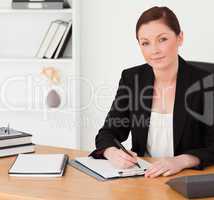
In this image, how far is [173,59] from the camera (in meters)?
2.21

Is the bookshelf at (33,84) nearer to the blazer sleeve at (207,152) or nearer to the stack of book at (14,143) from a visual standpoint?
the stack of book at (14,143)

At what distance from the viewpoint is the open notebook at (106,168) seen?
177 cm

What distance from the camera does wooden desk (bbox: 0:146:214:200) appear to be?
1543 mm

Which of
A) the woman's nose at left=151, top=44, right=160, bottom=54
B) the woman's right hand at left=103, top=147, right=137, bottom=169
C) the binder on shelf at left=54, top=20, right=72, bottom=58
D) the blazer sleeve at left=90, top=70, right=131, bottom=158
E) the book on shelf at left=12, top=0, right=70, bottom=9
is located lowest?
the woman's right hand at left=103, top=147, right=137, bottom=169

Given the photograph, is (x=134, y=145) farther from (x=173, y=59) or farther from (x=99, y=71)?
(x=99, y=71)

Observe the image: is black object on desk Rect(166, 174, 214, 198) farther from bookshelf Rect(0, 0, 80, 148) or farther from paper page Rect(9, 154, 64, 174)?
bookshelf Rect(0, 0, 80, 148)

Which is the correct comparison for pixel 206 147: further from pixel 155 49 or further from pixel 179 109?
pixel 155 49

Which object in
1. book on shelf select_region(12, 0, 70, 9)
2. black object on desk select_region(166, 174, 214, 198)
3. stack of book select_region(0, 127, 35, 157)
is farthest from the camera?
book on shelf select_region(12, 0, 70, 9)

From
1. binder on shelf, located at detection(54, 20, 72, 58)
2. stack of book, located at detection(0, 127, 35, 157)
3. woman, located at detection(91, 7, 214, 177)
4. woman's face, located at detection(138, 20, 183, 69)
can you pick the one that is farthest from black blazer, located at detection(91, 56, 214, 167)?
binder on shelf, located at detection(54, 20, 72, 58)

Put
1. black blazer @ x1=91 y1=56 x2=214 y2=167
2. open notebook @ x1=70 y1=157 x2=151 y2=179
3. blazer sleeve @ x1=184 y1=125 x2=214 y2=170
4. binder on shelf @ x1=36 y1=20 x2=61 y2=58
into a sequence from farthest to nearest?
binder on shelf @ x1=36 y1=20 x2=61 y2=58 → black blazer @ x1=91 y1=56 x2=214 y2=167 → blazer sleeve @ x1=184 y1=125 x2=214 y2=170 → open notebook @ x1=70 y1=157 x2=151 y2=179

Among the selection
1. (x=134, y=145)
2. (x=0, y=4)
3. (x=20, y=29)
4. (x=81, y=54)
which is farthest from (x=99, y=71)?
(x=134, y=145)

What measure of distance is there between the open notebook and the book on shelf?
5.94ft

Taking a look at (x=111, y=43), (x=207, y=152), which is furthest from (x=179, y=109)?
(x=111, y=43)

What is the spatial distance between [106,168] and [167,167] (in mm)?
250
